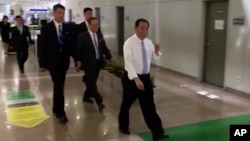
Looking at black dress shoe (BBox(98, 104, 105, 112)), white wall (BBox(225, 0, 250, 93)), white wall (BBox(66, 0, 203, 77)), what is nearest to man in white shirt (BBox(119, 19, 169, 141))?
black dress shoe (BBox(98, 104, 105, 112))

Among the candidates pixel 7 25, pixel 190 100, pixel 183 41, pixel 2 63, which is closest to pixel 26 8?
pixel 7 25

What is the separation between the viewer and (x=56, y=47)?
430 cm

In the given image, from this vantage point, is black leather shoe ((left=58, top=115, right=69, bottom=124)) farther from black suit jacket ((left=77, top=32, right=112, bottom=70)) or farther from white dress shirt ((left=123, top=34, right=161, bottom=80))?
white dress shirt ((left=123, top=34, right=161, bottom=80))

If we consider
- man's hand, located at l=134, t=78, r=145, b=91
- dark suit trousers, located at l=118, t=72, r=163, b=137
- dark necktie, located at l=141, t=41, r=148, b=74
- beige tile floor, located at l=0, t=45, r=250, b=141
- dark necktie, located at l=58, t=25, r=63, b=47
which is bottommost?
beige tile floor, located at l=0, t=45, r=250, b=141

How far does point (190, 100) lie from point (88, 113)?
6.85 feet

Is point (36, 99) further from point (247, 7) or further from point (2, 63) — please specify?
point (2, 63)

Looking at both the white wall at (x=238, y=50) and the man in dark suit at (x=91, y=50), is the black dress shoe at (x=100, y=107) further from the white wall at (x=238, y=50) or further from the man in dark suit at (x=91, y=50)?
the white wall at (x=238, y=50)

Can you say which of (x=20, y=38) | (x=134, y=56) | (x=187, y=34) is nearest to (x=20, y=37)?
(x=20, y=38)

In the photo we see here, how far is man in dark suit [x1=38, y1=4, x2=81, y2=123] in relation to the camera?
4.27m

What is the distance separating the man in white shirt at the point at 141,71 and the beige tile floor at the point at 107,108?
39 centimetres

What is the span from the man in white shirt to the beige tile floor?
39 centimetres

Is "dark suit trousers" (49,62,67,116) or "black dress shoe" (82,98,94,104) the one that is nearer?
"dark suit trousers" (49,62,67,116)

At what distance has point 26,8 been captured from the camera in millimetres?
30125

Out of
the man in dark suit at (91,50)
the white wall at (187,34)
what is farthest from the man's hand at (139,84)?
the white wall at (187,34)
